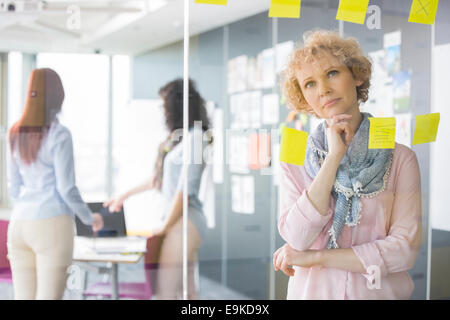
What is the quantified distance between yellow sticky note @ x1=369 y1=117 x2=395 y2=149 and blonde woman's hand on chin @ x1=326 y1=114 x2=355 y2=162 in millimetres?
100

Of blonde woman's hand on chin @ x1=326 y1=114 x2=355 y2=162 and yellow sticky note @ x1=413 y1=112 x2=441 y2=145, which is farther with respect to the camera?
yellow sticky note @ x1=413 y1=112 x2=441 y2=145

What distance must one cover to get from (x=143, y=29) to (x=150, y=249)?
3.41 ft

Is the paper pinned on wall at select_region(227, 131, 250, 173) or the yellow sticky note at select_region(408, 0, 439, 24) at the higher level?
the yellow sticky note at select_region(408, 0, 439, 24)

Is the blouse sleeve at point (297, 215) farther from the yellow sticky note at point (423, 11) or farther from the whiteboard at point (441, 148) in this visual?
the yellow sticky note at point (423, 11)

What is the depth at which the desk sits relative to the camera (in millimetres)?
2281

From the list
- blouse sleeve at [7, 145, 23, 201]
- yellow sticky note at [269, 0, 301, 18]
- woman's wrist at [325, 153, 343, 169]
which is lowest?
blouse sleeve at [7, 145, 23, 201]

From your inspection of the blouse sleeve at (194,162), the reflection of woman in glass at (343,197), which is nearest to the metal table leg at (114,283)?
the blouse sleeve at (194,162)

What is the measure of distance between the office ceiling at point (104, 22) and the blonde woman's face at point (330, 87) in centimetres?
41

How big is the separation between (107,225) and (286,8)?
4.35 ft

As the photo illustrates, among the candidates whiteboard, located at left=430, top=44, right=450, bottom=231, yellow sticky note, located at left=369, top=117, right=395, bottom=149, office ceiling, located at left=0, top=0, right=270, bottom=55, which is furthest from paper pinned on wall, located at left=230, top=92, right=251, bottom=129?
whiteboard, located at left=430, top=44, right=450, bottom=231

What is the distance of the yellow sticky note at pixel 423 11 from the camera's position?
96.5 inches

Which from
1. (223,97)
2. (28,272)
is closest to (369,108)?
(223,97)

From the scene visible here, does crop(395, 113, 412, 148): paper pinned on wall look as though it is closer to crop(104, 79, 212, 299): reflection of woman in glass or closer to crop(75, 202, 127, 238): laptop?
crop(104, 79, 212, 299): reflection of woman in glass
